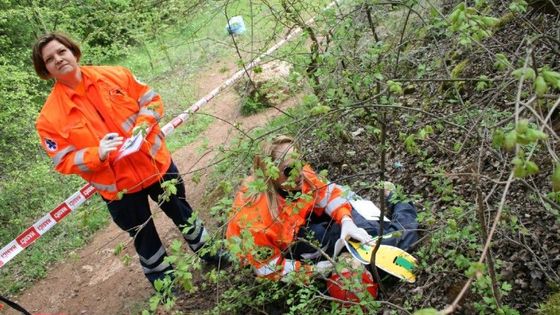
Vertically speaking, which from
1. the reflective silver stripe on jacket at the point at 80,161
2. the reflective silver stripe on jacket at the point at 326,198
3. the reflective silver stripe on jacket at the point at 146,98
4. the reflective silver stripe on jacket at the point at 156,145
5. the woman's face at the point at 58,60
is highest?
the woman's face at the point at 58,60

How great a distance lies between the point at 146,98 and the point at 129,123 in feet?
0.73

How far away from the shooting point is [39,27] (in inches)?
391

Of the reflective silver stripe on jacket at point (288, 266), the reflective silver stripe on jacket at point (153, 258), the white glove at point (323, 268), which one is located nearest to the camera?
the white glove at point (323, 268)

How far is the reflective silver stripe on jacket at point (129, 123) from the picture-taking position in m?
3.70

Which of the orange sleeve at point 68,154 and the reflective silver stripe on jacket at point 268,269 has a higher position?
the orange sleeve at point 68,154

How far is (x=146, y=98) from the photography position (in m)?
3.77

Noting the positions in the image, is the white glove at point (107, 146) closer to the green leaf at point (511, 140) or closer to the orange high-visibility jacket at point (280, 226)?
the orange high-visibility jacket at point (280, 226)

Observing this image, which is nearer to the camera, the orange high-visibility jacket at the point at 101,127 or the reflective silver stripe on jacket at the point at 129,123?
the orange high-visibility jacket at the point at 101,127

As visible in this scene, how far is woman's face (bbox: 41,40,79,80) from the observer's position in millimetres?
3459

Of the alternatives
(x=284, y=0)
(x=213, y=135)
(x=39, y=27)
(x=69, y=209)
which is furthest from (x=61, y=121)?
(x=39, y=27)

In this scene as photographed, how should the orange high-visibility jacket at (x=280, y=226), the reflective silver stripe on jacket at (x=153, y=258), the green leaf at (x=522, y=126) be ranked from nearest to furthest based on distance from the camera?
the green leaf at (x=522, y=126) → the orange high-visibility jacket at (x=280, y=226) → the reflective silver stripe on jacket at (x=153, y=258)

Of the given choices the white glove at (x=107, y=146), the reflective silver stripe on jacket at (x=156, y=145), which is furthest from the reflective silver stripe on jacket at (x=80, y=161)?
the reflective silver stripe on jacket at (x=156, y=145)

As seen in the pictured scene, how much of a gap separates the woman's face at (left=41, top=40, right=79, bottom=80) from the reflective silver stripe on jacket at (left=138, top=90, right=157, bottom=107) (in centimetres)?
50

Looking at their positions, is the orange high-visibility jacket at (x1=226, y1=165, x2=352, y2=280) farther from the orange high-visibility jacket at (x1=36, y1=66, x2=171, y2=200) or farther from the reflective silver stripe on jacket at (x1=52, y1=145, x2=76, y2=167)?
the reflective silver stripe on jacket at (x1=52, y1=145, x2=76, y2=167)
